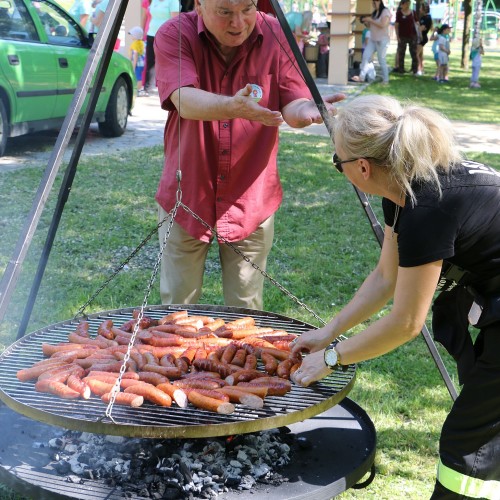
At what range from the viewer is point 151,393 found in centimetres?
268

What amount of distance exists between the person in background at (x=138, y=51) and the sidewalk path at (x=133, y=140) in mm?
1018

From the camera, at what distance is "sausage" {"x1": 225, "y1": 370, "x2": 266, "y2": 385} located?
2.85 metres

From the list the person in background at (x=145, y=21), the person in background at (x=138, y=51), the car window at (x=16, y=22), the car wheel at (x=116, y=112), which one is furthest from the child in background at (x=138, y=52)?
the car window at (x=16, y=22)

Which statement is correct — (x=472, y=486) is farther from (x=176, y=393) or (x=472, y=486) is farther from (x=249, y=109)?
(x=249, y=109)

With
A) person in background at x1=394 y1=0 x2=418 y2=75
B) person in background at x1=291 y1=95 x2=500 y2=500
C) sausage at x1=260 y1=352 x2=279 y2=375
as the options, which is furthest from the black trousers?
person in background at x1=394 y1=0 x2=418 y2=75

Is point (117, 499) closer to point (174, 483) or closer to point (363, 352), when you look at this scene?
point (174, 483)

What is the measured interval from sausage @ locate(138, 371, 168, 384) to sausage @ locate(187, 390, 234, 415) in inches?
6.5

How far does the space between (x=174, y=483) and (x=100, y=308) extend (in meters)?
2.81

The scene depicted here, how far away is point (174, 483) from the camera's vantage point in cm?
283

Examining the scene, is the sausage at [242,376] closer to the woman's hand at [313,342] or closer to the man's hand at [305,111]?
the woman's hand at [313,342]

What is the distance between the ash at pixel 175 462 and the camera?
2811 mm

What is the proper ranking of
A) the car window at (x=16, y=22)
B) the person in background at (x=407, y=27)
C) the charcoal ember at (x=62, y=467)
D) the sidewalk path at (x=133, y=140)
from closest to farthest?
the charcoal ember at (x=62, y=467)
the car window at (x=16, y=22)
the sidewalk path at (x=133, y=140)
the person in background at (x=407, y=27)

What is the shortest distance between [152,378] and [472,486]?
120cm

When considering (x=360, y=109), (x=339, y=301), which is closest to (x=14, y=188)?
(x=339, y=301)
